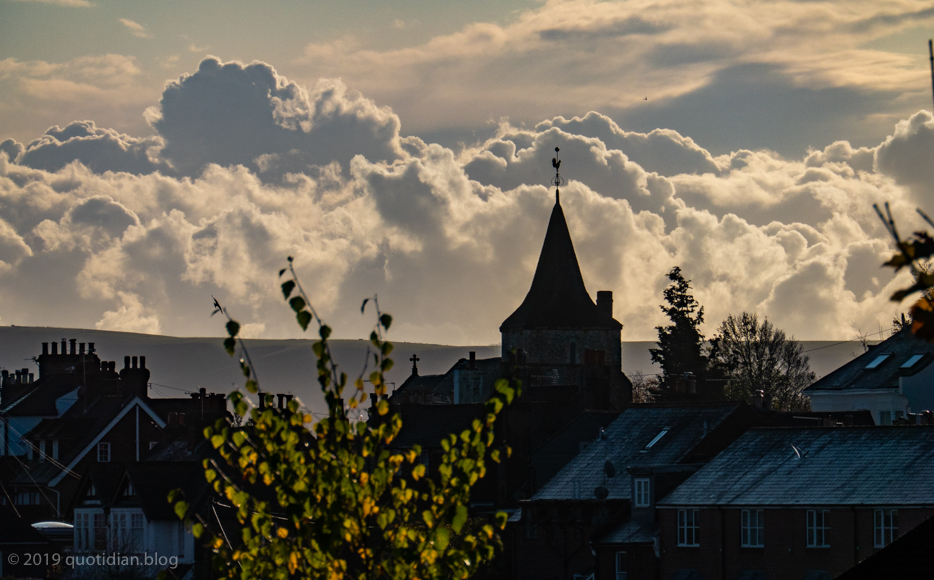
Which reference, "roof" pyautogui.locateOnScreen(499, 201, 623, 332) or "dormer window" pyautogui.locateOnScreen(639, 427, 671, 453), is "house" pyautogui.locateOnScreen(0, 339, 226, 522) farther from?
"roof" pyautogui.locateOnScreen(499, 201, 623, 332)

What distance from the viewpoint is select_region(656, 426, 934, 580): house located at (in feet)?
155

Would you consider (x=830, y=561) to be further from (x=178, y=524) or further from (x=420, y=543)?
(x=420, y=543)

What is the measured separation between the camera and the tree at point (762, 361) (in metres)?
119

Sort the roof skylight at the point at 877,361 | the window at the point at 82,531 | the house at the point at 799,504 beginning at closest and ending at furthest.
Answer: the house at the point at 799,504, the window at the point at 82,531, the roof skylight at the point at 877,361

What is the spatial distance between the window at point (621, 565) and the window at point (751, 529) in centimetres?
519

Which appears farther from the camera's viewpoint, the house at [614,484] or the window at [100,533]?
the window at [100,533]

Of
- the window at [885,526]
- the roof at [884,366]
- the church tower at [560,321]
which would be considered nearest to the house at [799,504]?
the window at [885,526]

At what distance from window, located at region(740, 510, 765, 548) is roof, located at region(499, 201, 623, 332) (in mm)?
56935

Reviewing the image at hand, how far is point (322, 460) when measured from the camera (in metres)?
15.1

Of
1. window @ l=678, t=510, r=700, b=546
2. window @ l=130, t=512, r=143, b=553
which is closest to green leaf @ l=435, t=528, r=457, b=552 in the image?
window @ l=678, t=510, r=700, b=546

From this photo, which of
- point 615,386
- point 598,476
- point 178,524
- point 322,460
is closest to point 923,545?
point 322,460

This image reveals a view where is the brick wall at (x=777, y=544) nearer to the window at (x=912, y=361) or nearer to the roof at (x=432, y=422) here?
the roof at (x=432, y=422)

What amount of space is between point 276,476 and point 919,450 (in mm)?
37815

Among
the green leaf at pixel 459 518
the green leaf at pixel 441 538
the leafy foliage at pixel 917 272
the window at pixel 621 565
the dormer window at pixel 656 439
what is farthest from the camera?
the dormer window at pixel 656 439
